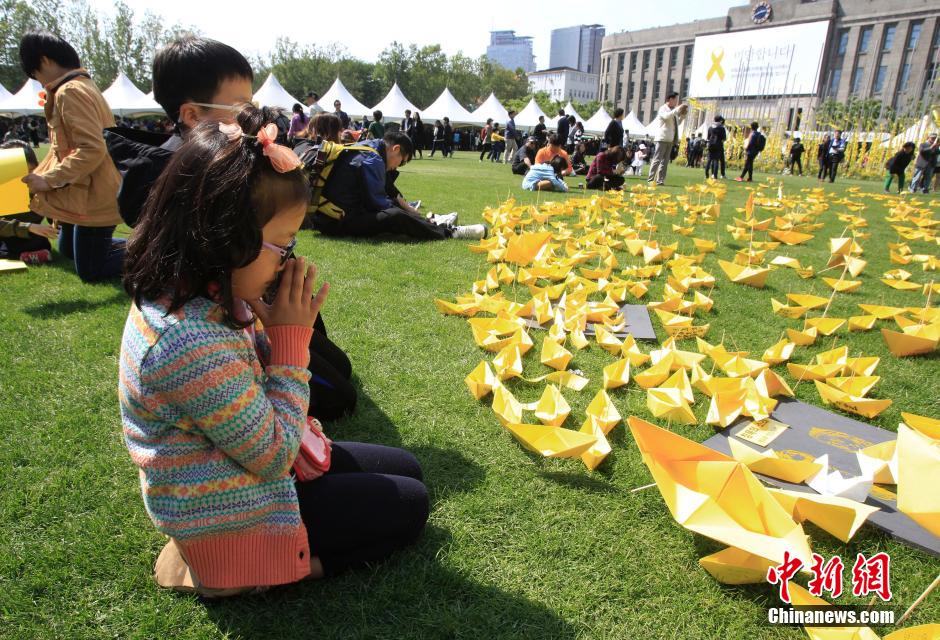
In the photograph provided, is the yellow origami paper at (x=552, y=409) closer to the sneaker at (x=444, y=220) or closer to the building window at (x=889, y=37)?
the sneaker at (x=444, y=220)

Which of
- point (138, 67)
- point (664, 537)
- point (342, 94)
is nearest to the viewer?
point (664, 537)

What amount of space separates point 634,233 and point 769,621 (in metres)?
4.58

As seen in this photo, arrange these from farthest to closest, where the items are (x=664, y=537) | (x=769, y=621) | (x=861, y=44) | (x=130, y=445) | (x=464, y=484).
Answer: (x=861, y=44), (x=464, y=484), (x=664, y=537), (x=769, y=621), (x=130, y=445)

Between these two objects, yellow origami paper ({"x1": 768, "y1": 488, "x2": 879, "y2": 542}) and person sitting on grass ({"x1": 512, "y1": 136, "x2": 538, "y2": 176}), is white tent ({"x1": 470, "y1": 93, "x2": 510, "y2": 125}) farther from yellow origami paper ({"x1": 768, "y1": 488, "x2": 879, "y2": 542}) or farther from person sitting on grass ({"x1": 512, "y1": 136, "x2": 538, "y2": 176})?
yellow origami paper ({"x1": 768, "y1": 488, "x2": 879, "y2": 542})

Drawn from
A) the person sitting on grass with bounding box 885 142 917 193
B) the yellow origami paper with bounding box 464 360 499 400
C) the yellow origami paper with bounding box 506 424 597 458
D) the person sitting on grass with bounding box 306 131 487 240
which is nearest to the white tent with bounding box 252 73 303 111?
the person sitting on grass with bounding box 306 131 487 240

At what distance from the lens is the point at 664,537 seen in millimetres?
1778

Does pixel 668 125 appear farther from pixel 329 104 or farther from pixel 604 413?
pixel 329 104

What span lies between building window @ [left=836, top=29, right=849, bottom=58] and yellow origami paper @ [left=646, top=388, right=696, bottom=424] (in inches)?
2977

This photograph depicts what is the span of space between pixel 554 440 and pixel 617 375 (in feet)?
2.67

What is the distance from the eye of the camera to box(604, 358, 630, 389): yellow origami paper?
8.81ft

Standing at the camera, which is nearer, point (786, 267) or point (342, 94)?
point (786, 267)

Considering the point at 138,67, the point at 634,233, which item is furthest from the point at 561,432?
the point at 138,67

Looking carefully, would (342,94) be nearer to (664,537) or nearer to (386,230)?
(386,230)

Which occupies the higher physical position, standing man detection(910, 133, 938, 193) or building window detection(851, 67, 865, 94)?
building window detection(851, 67, 865, 94)
